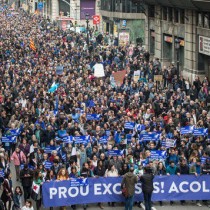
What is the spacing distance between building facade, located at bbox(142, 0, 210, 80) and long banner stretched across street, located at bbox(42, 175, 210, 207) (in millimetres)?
21623

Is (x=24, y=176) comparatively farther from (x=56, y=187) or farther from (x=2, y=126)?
(x=2, y=126)

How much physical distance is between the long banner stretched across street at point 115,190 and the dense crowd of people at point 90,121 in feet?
1.12

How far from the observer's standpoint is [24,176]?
22500mm

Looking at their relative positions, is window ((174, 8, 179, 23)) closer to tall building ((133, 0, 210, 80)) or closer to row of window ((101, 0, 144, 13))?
tall building ((133, 0, 210, 80))

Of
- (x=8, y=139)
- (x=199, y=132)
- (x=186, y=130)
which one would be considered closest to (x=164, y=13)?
(x=186, y=130)

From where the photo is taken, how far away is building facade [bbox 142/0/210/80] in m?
45.4

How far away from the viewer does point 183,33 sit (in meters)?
49.6

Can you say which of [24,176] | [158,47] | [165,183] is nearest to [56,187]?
[24,176]

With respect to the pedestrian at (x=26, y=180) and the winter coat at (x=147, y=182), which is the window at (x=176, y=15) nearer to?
the pedestrian at (x=26, y=180)

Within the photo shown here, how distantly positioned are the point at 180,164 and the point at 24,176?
4644mm

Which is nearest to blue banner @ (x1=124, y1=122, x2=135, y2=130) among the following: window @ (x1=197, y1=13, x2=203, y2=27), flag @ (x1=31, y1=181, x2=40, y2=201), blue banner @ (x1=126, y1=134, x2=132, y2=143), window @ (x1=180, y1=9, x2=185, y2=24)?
blue banner @ (x1=126, y1=134, x2=132, y2=143)

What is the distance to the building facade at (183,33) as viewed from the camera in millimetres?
45375

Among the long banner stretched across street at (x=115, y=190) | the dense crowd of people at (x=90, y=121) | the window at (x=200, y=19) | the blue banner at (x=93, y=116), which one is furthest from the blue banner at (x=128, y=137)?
the window at (x=200, y=19)

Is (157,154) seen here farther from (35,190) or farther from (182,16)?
(182,16)
